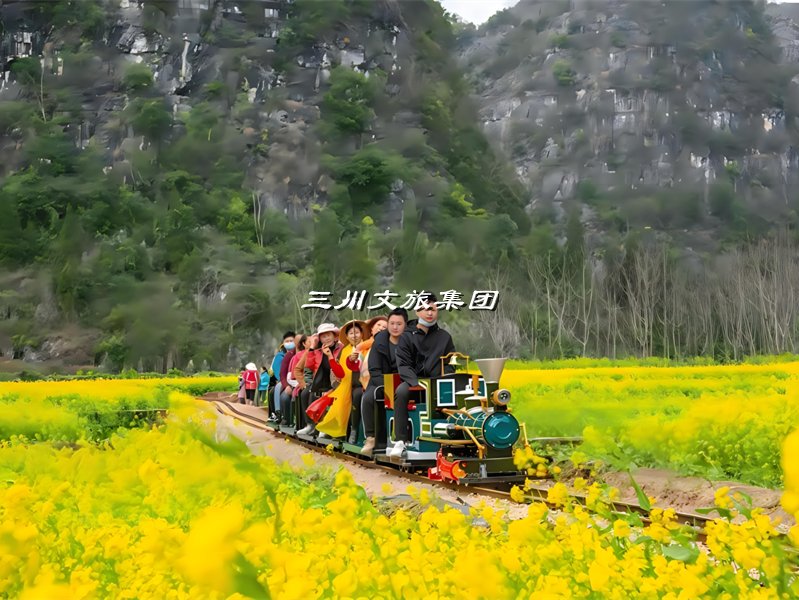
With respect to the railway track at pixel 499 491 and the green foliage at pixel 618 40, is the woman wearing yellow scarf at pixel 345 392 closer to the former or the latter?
the railway track at pixel 499 491

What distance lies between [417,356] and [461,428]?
122cm

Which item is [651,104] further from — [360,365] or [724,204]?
[360,365]

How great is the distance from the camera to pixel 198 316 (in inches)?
2598

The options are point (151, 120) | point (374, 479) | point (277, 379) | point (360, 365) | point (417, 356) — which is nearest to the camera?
point (417, 356)

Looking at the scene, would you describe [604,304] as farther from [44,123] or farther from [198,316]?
[44,123]

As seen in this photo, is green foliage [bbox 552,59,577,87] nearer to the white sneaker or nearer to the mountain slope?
Result: the mountain slope

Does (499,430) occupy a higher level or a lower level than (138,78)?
lower

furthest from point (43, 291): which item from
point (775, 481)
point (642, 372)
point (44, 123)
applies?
point (775, 481)

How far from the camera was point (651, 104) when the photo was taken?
137625 millimetres

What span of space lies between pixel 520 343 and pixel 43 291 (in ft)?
107

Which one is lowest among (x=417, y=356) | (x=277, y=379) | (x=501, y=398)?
(x=277, y=379)

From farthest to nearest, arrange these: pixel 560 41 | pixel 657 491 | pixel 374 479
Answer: pixel 560 41 → pixel 374 479 → pixel 657 491

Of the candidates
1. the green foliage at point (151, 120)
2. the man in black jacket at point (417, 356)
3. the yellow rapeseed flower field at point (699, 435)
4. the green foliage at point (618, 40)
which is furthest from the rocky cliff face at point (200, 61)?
the man in black jacket at point (417, 356)

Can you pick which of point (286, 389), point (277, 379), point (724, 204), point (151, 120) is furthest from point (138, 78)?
point (286, 389)
